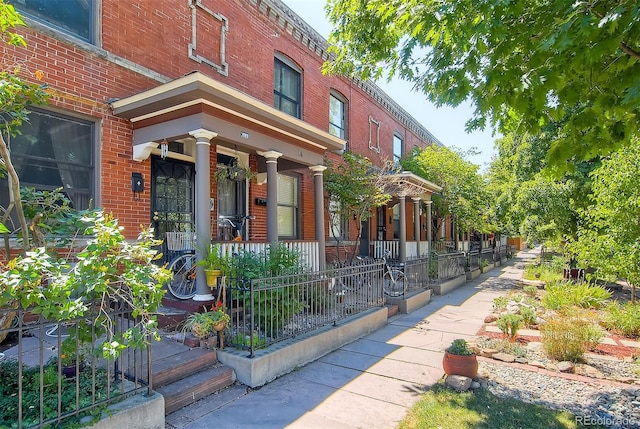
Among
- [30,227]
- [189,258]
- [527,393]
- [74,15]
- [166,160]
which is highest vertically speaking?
[74,15]

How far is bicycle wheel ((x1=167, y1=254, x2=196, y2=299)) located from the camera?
6.09 m

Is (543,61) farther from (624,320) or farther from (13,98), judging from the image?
(624,320)

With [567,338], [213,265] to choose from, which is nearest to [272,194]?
[213,265]

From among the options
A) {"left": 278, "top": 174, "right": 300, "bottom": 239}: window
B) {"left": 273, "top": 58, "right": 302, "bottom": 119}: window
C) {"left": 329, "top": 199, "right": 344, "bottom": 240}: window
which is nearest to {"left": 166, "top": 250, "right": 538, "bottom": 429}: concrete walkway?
{"left": 278, "top": 174, "right": 300, "bottom": 239}: window

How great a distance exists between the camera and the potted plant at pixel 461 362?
15.3 ft

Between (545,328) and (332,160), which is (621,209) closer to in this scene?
(545,328)

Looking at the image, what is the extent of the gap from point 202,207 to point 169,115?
1611 mm

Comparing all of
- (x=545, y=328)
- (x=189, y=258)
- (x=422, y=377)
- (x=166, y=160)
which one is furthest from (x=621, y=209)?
(x=166, y=160)

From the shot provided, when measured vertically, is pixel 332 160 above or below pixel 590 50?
above

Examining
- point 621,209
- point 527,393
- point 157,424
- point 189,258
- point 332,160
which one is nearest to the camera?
point 157,424

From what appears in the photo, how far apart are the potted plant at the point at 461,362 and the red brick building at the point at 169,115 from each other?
3732 mm

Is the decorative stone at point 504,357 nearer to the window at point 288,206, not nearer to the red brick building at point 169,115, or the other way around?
the red brick building at point 169,115

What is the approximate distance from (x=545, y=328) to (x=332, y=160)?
7466 mm

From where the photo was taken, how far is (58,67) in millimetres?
5410
